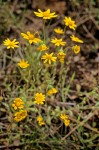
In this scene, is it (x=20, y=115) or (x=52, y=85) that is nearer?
(x=20, y=115)

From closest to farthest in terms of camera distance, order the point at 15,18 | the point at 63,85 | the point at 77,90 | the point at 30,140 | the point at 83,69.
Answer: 1. the point at 30,140
2. the point at 63,85
3. the point at 77,90
4. the point at 83,69
5. the point at 15,18

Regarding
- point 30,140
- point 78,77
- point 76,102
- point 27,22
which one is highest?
point 27,22

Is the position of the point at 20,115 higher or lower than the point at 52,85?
lower

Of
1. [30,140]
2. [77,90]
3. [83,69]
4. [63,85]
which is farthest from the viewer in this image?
[83,69]

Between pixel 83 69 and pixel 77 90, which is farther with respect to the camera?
pixel 83 69

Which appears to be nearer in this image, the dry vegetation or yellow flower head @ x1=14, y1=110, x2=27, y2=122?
yellow flower head @ x1=14, y1=110, x2=27, y2=122

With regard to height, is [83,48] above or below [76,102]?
above

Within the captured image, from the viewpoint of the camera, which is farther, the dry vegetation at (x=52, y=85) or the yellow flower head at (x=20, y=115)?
the dry vegetation at (x=52, y=85)

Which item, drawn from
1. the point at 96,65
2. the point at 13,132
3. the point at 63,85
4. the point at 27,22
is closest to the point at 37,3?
the point at 27,22

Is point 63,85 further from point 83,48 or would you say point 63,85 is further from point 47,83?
point 83,48

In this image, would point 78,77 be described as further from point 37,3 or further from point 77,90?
point 37,3
